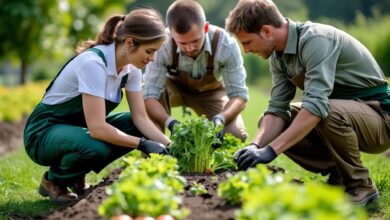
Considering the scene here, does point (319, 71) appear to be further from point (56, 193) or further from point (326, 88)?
point (56, 193)

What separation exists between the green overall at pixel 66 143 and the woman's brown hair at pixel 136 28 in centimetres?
18

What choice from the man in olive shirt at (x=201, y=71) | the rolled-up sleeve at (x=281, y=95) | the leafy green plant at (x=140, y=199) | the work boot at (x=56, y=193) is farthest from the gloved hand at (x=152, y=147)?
the leafy green plant at (x=140, y=199)

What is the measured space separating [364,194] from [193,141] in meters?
1.33

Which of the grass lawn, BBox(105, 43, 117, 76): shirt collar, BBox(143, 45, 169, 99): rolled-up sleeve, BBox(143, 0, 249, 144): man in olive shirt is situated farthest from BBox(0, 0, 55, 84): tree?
BBox(105, 43, 117, 76): shirt collar

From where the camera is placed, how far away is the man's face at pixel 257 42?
477 cm

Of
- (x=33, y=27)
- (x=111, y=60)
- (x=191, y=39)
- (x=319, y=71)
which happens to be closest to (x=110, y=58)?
(x=111, y=60)

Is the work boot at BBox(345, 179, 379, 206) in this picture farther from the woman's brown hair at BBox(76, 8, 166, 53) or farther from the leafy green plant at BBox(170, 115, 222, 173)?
the woman's brown hair at BBox(76, 8, 166, 53)

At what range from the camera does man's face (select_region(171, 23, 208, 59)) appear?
5547 millimetres

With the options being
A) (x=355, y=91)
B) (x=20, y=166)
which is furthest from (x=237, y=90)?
(x=20, y=166)

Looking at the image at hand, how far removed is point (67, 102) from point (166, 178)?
74.9 inches

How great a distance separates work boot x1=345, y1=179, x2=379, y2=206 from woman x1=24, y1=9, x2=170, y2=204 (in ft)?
4.68

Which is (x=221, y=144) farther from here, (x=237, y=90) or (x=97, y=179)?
(x=97, y=179)

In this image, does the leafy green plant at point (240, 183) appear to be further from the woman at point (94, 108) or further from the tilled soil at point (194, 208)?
the woman at point (94, 108)

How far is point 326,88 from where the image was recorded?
4598 millimetres
